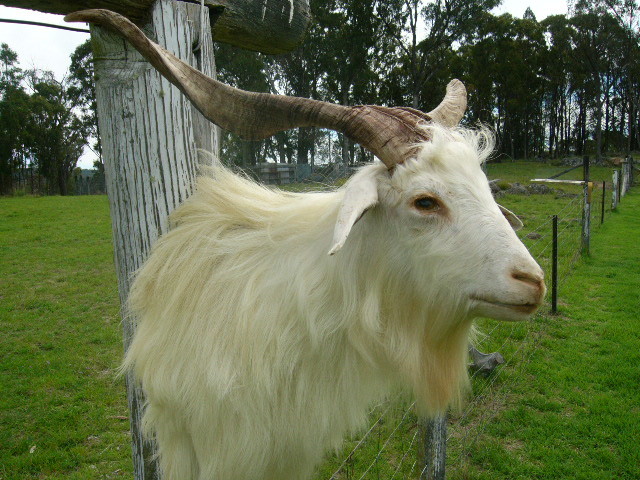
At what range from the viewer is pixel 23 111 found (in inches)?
1042

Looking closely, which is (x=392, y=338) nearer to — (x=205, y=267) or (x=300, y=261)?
(x=300, y=261)

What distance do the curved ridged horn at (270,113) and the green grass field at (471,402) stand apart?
3.86ft

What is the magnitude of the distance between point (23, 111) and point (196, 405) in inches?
1201

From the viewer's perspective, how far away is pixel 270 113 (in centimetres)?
169

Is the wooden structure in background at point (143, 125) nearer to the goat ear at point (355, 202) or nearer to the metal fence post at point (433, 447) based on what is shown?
the goat ear at point (355, 202)

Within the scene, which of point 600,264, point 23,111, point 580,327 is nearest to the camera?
point 580,327

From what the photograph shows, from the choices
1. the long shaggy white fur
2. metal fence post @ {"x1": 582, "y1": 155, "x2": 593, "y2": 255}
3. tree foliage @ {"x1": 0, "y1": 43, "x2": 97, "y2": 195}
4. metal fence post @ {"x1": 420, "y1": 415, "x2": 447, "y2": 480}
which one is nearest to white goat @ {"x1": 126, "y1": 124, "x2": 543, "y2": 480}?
the long shaggy white fur

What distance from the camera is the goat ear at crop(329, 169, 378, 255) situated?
1437 millimetres

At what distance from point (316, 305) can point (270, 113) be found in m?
0.71

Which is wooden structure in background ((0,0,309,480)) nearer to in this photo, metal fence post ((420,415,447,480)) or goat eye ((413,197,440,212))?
goat eye ((413,197,440,212))

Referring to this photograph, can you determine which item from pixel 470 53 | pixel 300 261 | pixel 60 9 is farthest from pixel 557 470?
pixel 470 53

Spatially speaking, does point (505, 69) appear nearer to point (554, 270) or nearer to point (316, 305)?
point (554, 270)

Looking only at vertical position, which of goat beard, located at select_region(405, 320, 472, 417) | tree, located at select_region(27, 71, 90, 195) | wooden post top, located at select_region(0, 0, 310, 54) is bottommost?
goat beard, located at select_region(405, 320, 472, 417)

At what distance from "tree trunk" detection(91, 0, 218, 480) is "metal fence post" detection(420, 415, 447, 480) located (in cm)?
132
